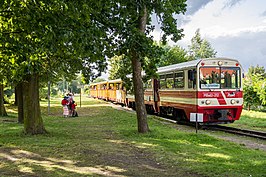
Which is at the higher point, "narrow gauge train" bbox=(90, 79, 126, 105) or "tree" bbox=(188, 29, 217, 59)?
"tree" bbox=(188, 29, 217, 59)

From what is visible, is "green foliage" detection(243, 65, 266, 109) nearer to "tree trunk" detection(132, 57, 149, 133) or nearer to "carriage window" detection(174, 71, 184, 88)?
"carriage window" detection(174, 71, 184, 88)

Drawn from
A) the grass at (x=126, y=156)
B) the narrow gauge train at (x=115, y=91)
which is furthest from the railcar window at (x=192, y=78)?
the narrow gauge train at (x=115, y=91)

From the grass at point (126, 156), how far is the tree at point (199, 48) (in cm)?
8937

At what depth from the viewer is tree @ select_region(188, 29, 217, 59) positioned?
329ft

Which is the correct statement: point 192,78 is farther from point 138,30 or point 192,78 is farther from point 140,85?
point 138,30

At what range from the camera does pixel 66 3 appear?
7.29m

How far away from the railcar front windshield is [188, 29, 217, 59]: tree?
83.3m

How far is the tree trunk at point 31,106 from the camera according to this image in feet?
42.0

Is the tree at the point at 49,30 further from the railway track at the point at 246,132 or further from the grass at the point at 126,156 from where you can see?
the railway track at the point at 246,132

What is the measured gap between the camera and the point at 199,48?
104438mm

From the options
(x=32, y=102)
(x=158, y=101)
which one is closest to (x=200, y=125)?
(x=158, y=101)

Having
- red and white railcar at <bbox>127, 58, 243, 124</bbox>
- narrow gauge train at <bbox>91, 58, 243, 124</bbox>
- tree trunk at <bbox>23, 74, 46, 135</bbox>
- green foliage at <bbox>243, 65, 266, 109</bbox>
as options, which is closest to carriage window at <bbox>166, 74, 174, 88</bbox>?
narrow gauge train at <bbox>91, 58, 243, 124</bbox>

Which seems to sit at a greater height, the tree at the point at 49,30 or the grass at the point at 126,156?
the tree at the point at 49,30

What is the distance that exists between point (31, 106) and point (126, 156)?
5.26 m
